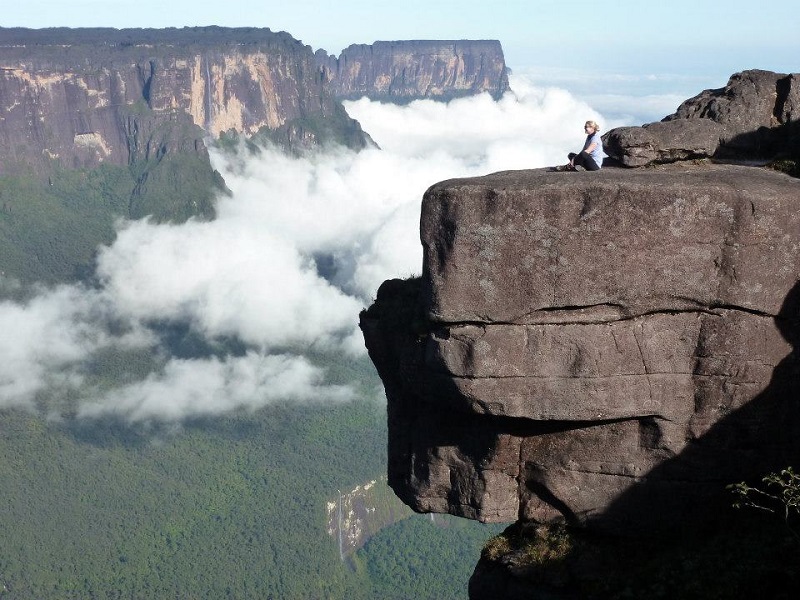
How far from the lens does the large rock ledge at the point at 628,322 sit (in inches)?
530

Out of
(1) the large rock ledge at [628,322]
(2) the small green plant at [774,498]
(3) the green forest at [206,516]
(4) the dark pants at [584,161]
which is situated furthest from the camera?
(3) the green forest at [206,516]

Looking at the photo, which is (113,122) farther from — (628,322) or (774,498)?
(774,498)

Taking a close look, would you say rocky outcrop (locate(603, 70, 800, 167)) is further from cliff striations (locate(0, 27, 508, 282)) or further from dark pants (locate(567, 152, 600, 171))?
cliff striations (locate(0, 27, 508, 282))

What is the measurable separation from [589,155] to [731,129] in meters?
3.07

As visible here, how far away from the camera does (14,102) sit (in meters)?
144

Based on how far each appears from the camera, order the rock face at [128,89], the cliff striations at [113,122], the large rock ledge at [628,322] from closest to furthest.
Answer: the large rock ledge at [628,322]
the rock face at [128,89]
the cliff striations at [113,122]

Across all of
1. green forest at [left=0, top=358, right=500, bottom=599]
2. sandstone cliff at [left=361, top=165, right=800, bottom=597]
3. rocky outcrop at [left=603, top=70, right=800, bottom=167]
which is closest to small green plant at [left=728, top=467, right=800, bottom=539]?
sandstone cliff at [left=361, top=165, right=800, bottom=597]

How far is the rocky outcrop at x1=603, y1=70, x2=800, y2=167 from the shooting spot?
15781mm

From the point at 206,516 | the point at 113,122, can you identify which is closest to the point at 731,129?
the point at 206,516

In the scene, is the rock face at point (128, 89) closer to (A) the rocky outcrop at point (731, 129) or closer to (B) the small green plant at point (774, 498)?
(A) the rocky outcrop at point (731, 129)

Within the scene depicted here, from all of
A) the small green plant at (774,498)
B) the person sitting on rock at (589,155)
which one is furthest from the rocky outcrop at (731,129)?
the small green plant at (774,498)

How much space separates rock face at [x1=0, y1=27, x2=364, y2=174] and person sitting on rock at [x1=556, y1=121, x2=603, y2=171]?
5575 inches

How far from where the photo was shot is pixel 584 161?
15.2 meters

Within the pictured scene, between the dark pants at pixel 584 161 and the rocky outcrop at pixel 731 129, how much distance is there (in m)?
0.79
